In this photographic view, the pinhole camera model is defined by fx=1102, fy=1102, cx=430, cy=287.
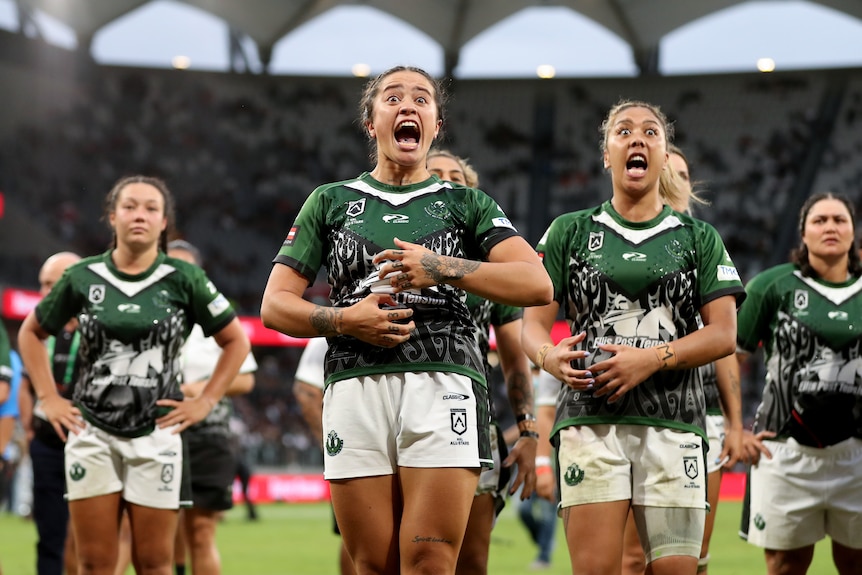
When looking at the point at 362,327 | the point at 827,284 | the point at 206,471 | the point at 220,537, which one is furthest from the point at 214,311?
the point at 220,537

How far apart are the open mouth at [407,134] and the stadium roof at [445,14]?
32.4 metres

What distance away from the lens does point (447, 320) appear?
3.80 m

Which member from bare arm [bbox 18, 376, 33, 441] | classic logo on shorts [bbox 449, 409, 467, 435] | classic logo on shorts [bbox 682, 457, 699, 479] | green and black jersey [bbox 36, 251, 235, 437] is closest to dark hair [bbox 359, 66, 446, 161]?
classic logo on shorts [bbox 449, 409, 467, 435]

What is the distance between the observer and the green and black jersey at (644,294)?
14.2 feet

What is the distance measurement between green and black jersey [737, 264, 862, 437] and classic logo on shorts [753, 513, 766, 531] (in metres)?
0.47

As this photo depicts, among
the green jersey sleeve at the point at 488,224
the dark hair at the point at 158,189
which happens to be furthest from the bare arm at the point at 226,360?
the green jersey sleeve at the point at 488,224

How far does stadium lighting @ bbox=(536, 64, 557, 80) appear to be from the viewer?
119ft

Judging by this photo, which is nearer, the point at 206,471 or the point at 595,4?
the point at 206,471

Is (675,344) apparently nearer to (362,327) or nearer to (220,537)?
(362,327)

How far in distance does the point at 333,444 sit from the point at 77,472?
220 cm

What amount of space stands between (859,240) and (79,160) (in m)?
29.5

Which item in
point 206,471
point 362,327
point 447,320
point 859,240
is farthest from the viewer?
point 206,471

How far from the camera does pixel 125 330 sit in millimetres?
5488

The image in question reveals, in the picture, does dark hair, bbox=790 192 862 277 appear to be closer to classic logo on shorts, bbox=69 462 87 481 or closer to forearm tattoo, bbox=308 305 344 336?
forearm tattoo, bbox=308 305 344 336
